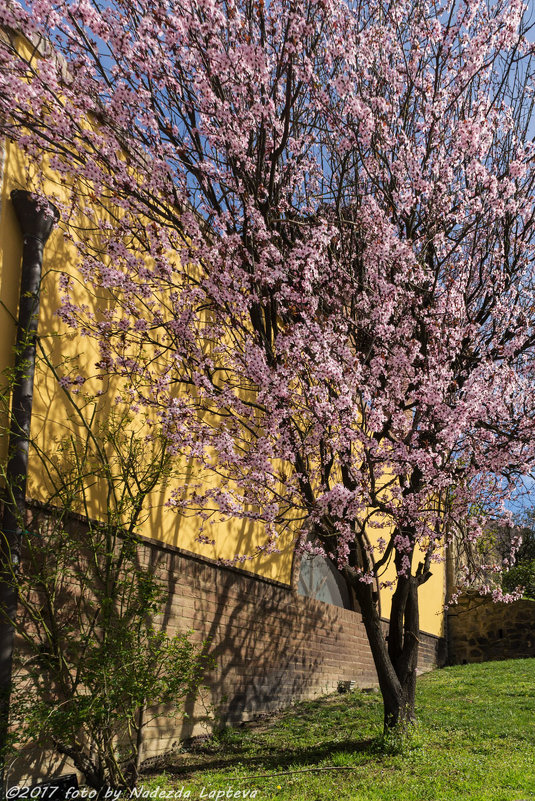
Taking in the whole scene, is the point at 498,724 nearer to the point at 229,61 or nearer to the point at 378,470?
the point at 378,470

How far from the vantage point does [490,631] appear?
14531 mm

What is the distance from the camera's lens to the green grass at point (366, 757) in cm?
484

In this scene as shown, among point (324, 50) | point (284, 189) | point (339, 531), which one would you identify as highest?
point (324, 50)

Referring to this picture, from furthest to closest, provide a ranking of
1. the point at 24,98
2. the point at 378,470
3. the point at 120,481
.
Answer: the point at 378,470 < the point at 120,481 < the point at 24,98

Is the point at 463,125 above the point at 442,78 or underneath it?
underneath

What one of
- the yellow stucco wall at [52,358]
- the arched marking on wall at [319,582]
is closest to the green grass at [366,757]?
the arched marking on wall at [319,582]

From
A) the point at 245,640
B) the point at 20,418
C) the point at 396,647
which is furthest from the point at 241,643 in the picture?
the point at 20,418

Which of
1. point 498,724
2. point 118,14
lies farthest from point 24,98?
point 498,724

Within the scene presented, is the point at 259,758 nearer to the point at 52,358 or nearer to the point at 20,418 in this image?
the point at 20,418

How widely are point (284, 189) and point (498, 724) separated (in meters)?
6.32

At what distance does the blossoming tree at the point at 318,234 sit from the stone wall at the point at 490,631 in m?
8.21

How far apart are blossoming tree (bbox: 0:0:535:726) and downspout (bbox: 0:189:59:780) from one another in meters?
0.40

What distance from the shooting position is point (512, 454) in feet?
20.8

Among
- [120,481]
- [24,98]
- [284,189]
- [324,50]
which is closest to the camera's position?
[24,98]
